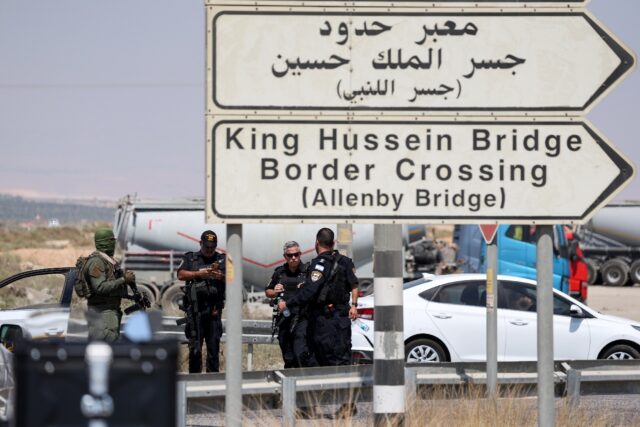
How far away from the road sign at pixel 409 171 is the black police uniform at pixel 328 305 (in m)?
4.37

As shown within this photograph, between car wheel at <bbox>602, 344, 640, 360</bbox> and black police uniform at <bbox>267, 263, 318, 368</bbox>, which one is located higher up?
black police uniform at <bbox>267, 263, 318, 368</bbox>

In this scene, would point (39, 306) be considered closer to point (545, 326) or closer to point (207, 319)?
point (207, 319)

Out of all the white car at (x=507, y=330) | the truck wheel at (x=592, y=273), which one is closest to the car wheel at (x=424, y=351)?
the white car at (x=507, y=330)

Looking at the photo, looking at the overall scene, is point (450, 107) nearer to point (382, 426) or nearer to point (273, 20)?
point (273, 20)

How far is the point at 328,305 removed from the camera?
11641 mm

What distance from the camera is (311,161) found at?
7.16 metres

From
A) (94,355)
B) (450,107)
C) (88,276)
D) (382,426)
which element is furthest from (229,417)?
(88,276)

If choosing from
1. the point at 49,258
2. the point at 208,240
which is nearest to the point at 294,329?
the point at 208,240

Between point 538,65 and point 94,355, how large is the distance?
3899 millimetres

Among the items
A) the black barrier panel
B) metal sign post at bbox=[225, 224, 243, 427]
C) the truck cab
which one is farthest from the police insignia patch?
the truck cab

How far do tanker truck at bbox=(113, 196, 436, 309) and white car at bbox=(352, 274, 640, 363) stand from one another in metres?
13.9

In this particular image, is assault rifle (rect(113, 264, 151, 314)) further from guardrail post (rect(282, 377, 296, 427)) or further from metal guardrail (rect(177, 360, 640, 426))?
guardrail post (rect(282, 377, 296, 427))

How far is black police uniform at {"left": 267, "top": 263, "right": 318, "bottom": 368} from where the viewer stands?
12.0 m

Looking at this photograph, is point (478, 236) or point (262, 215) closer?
point (262, 215)
